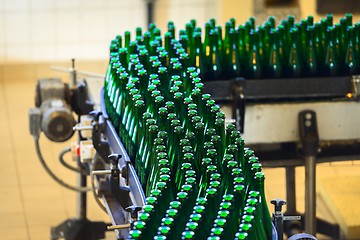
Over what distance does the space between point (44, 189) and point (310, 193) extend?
2199 mm

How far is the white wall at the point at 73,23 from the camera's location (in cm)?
764

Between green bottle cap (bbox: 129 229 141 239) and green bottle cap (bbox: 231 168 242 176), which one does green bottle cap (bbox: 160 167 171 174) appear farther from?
green bottle cap (bbox: 129 229 141 239)

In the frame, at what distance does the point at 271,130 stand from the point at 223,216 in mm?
1556

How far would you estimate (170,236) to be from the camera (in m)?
2.06

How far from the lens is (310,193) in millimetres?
3730

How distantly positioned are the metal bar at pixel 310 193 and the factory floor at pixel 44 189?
12 centimetres

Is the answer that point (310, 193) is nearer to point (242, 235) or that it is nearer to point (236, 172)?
point (236, 172)

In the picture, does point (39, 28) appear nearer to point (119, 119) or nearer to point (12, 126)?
point (12, 126)

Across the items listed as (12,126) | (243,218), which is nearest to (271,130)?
(243,218)

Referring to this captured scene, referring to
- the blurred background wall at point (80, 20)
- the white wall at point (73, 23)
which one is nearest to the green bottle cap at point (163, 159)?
the blurred background wall at point (80, 20)

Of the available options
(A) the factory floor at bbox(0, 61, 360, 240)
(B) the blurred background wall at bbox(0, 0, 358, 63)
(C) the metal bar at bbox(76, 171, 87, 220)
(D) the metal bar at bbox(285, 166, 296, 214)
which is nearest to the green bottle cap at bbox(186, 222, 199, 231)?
(A) the factory floor at bbox(0, 61, 360, 240)

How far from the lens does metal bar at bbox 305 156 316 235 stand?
11.9ft

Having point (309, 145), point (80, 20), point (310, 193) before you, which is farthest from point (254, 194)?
point (80, 20)

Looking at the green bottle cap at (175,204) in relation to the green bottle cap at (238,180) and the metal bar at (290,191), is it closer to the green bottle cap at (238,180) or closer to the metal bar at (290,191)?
the green bottle cap at (238,180)
